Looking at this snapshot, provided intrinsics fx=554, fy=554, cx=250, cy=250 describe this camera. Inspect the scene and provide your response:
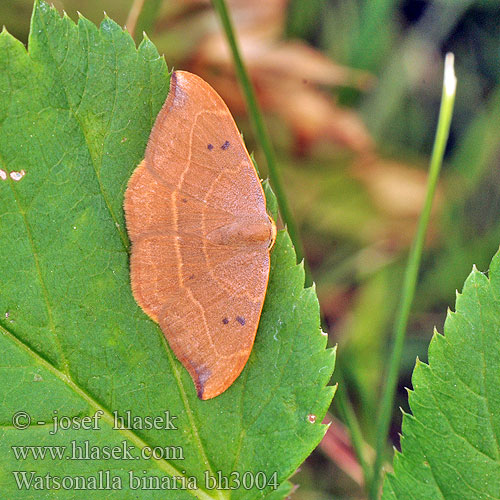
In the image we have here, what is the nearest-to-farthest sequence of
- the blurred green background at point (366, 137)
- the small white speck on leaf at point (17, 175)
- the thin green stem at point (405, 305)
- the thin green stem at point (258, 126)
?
the small white speck on leaf at point (17, 175), the thin green stem at point (405, 305), the thin green stem at point (258, 126), the blurred green background at point (366, 137)

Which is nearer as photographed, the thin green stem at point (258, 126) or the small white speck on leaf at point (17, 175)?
the small white speck on leaf at point (17, 175)

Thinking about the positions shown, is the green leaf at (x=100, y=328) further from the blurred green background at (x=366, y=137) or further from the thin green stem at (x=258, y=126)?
the blurred green background at (x=366, y=137)

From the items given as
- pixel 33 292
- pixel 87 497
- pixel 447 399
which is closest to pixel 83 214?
pixel 33 292

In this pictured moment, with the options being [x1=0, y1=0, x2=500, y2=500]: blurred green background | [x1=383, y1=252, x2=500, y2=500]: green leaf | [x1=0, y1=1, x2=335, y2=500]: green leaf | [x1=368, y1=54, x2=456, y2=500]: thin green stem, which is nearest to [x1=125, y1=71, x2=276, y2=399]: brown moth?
[x1=0, y1=1, x2=335, y2=500]: green leaf

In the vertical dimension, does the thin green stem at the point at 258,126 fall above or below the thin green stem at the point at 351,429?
above

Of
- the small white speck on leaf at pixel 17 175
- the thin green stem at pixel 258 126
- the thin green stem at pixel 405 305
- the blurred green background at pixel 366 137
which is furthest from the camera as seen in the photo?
the blurred green background at pixel 366 137

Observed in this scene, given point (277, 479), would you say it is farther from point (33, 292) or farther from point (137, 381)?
point (33, 292)

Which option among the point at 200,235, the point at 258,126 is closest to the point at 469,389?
the point at 200,235

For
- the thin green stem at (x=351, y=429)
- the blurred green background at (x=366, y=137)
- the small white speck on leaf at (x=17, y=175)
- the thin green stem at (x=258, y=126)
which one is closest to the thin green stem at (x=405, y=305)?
the thin green stem at (x=351, y=429)
